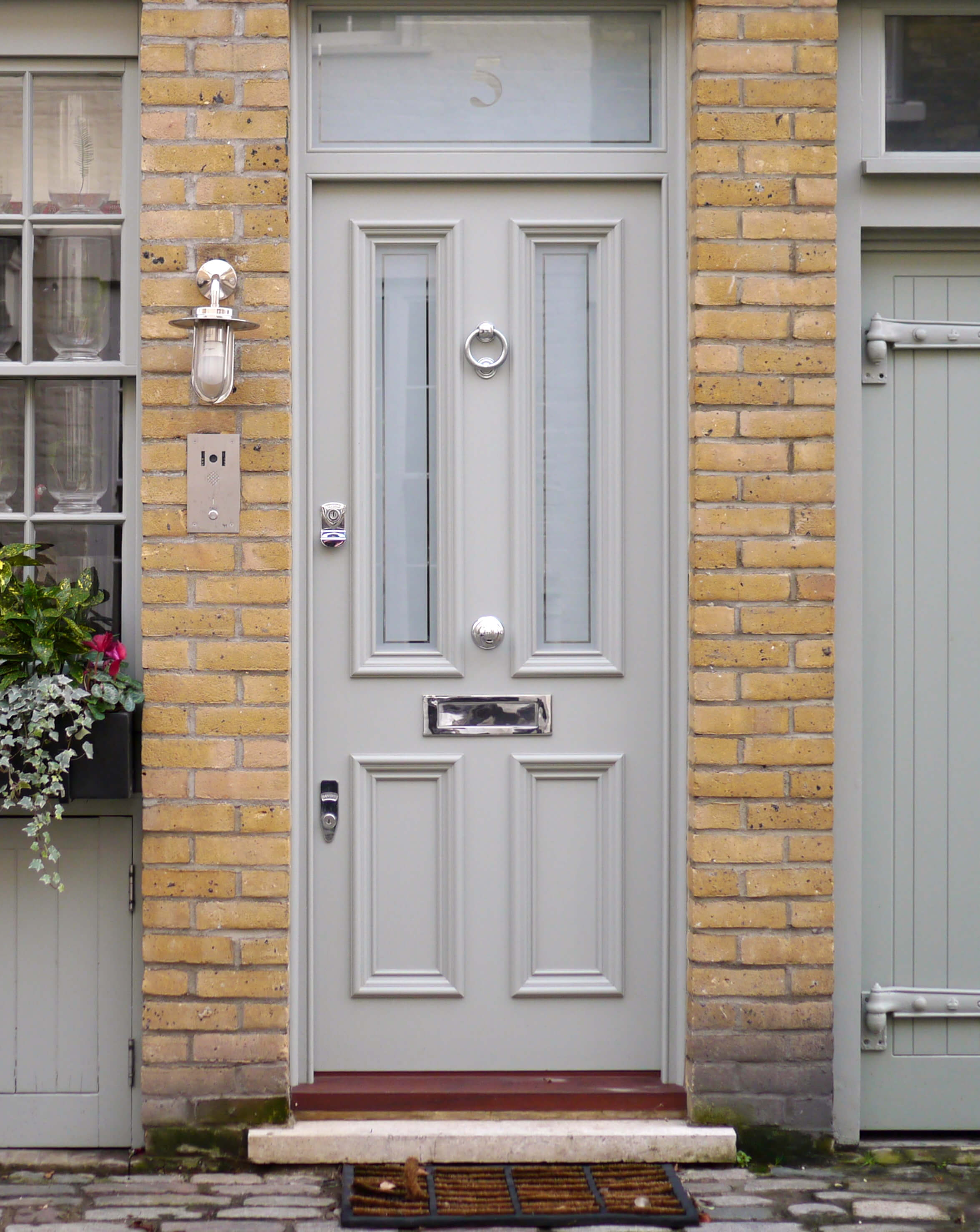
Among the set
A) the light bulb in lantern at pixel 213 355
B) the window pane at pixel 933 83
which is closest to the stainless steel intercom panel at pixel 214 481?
the light bulb in lantern at pixel 213 355

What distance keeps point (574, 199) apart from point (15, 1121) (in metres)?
3.07

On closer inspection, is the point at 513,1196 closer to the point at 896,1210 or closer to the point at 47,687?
the point at 896,1210

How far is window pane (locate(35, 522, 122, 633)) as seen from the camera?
334 centimetres

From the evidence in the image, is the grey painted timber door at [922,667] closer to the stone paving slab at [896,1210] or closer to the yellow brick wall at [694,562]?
the yellow brick wall at [694,562]

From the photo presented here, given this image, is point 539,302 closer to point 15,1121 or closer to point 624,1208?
point 624,1208

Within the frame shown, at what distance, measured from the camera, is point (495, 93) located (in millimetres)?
3311

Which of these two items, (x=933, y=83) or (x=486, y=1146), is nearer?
(x=486, y=1146)

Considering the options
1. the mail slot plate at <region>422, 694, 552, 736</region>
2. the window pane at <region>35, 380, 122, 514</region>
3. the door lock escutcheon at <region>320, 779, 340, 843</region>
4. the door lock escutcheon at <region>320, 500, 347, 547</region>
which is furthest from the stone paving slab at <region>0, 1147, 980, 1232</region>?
the window pane at <region>35, 380, 122, 514</region>

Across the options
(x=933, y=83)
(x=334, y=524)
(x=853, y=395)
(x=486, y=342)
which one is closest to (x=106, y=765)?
(x=334, y=524)

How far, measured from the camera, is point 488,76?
10.8 ft

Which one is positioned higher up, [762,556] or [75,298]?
[75,298]

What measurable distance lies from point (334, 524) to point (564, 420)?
2.39 ft

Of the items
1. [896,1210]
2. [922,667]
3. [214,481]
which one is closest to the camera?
[896,1210]

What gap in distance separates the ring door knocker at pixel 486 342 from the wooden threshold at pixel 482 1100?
6.58 feet
